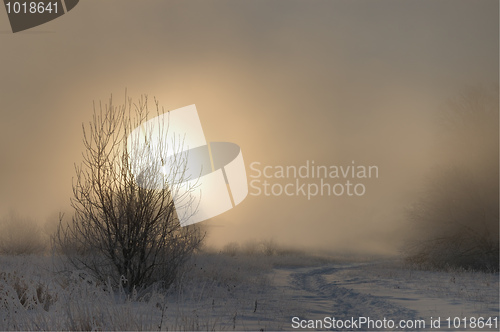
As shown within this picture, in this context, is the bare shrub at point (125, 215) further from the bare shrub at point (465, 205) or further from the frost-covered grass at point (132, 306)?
the bare shrub at point (465, 205)

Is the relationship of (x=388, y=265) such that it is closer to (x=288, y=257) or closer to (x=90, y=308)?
(x=288, y=257)

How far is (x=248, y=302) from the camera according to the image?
7574mm

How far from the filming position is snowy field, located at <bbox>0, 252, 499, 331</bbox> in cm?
493

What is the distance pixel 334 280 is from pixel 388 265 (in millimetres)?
4511

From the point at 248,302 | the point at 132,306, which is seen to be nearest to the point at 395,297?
the point at 248,302

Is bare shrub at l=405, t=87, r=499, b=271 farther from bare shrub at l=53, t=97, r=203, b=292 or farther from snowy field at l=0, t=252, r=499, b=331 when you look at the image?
bare shrub at l=53, t=97, r=203, b=292

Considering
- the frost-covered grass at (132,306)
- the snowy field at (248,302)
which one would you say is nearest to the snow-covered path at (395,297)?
the snowy field at (248,302)

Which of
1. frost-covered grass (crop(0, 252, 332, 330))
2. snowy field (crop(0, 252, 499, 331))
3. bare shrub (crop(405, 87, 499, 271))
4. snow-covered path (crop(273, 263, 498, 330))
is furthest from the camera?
bare shrub (crop(405, 87, 499, 271))

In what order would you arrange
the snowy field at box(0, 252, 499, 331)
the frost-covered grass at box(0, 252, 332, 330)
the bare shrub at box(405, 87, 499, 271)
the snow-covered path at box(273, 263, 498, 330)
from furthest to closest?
the bare shrub at box(405, 87, 499, 271) → the snow-covered path at box(273, 263, 498, 330) → the snowy field at box(0, 252, 499, 331) → the frost-covered grass at box(0, 252, 332, 330)

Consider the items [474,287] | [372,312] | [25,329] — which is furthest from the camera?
[474,287]

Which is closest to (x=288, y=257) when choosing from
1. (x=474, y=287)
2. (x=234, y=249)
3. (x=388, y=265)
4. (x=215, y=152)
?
(x=234, y=249)

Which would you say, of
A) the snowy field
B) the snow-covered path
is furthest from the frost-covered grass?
the snow-covered path

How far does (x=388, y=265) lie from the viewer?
51.6 feet

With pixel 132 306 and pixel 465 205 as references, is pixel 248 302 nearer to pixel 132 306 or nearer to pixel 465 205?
pixel 132 306
